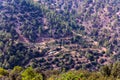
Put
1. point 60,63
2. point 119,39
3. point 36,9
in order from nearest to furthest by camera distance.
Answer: point 60,63, point 119,39, point 36,9

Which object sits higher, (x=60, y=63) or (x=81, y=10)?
(x=81, y=10)

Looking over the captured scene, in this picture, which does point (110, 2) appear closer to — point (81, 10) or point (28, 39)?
point (81, 10)

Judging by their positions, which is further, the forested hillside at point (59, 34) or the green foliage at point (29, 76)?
the forested hillside at point (59, 34)

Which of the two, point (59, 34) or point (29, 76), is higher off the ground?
point (29, 76)

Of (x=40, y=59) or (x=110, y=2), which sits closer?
(x=40, y=59)

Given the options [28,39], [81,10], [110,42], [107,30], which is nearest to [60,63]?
[28,39]

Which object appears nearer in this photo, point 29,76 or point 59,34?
point 29,76

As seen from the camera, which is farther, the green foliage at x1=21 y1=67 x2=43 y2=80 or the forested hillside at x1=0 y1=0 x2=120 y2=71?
the forested hillside at x1=0 y1=0 x2=120 y2=71

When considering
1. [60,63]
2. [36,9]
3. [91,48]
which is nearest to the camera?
[60,63]
